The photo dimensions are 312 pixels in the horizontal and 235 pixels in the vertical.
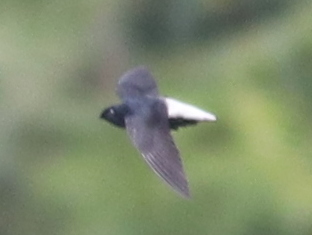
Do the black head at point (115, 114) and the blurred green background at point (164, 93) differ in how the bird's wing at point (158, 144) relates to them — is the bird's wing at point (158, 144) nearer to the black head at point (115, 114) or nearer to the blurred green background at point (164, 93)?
the black head at point (115, 114)

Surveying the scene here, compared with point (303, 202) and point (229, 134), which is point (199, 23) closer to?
point (229, 134)

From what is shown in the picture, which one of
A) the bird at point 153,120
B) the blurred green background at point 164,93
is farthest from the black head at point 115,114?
the blurred green background at point 164,93

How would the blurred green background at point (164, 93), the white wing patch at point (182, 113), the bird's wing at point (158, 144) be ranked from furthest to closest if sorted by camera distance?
the blurred green background at point (164, 93), the white wing patch at point (182, 113), the bird's wing at point (158, 144)

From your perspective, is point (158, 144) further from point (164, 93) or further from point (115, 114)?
point (164, 93)

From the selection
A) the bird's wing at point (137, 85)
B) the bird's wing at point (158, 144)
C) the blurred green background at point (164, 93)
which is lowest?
the bird's wing at point (158, 144)

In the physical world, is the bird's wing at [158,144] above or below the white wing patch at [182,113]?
below

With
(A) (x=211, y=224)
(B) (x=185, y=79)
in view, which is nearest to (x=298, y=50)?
(B) (x=185, y=79)

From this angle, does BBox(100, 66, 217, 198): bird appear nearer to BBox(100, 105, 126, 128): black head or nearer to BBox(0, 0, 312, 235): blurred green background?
BBox(100, 105, 126, 128): black head
